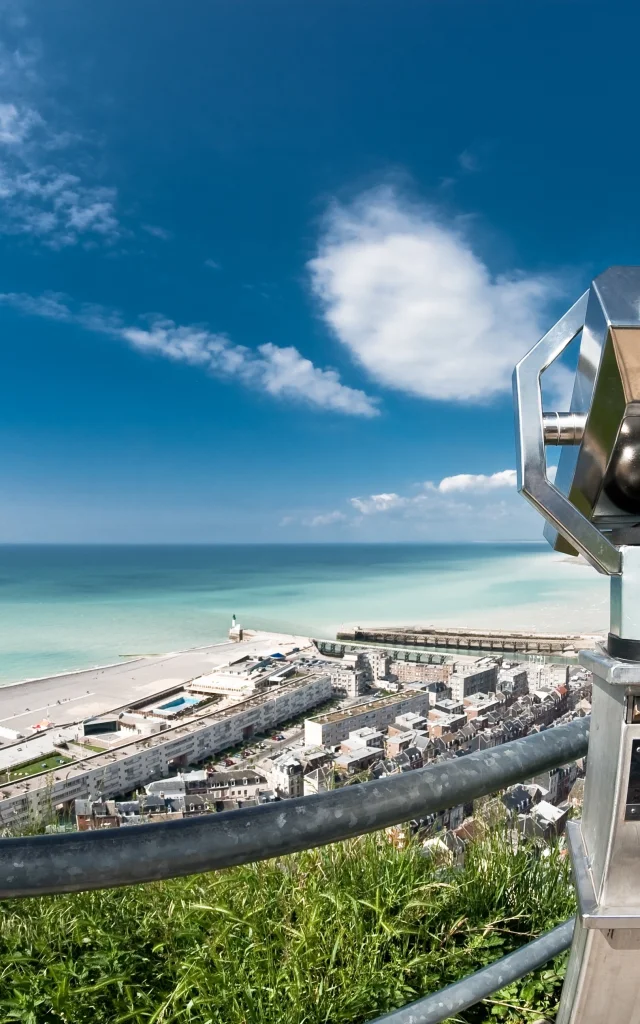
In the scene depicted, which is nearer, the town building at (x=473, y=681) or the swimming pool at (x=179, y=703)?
the swimming pool at (x=179, y=703)

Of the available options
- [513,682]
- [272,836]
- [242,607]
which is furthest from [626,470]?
[242,607]

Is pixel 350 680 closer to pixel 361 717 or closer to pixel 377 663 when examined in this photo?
pixel 377 663

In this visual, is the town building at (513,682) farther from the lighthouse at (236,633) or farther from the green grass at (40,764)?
the lighthouse at (236,633)

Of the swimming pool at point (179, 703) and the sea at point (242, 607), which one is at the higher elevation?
the sea at point (242, 607)

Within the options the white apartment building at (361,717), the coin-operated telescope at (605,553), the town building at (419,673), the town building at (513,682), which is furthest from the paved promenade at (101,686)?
the coin-operated telescope at (605,553)

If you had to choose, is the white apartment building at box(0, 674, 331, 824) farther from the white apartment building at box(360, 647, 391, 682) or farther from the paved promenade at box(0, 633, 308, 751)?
the white apartment building at box(360, 647, 391, 682)

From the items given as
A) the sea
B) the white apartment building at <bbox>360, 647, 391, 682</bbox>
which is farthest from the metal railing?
the white apartment building at <bbox>360, 647, 391, 682</bbox>
